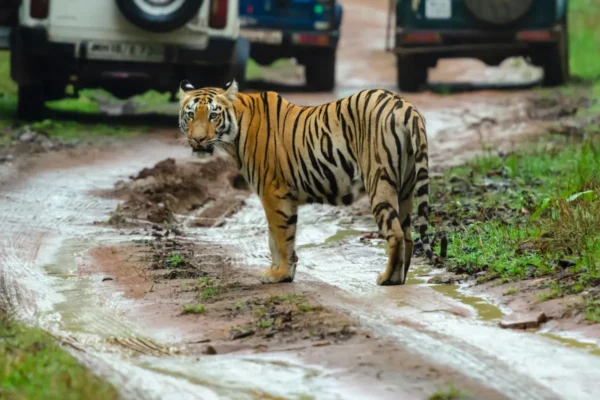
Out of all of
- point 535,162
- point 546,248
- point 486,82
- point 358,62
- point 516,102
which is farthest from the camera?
point 358,62

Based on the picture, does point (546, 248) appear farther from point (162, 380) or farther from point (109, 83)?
point (109, 83)

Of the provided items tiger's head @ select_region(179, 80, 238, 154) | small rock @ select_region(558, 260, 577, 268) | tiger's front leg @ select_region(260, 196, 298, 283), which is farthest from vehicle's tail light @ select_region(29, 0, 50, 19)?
small rock @ select_region(558, 260, 577, 268)

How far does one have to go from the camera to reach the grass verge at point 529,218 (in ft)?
23.4

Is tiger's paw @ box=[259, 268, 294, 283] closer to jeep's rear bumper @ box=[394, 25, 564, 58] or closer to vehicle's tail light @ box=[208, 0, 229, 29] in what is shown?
vehicle's tail light @ box=[208, 0, 229, 29]

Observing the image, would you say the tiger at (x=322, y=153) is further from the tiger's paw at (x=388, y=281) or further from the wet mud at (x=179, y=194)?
the wet mud at (x=179, y=194)

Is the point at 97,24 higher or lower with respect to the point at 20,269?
higher

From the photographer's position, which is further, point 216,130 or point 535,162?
point 535,162

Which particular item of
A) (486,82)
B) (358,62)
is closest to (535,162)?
(486,82)

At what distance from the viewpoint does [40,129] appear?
46.1ft

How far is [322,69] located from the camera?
19750 mm

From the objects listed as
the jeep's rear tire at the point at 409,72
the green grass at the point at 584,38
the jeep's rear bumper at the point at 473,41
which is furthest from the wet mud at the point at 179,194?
the green grass at the point at 584,38

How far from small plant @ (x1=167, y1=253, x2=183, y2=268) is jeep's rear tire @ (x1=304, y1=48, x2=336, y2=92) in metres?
11.7

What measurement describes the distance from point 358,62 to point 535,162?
14250mm

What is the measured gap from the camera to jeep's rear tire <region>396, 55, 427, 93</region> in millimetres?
19094
